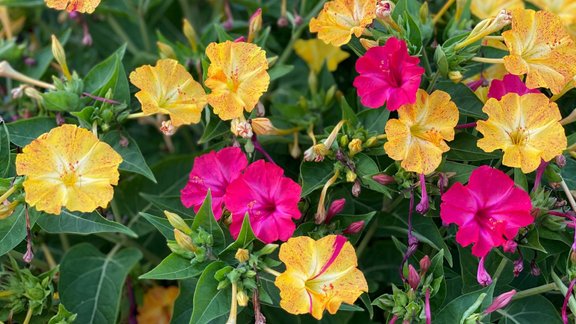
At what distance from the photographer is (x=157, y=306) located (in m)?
1.60

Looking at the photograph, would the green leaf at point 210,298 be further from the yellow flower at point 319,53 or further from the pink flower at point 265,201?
the yellow flower at point 319,53

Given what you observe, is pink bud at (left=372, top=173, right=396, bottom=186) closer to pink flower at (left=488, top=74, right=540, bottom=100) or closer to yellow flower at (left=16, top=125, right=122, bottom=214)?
pink flower at (left=488, top=74, right=540, bottom=100)

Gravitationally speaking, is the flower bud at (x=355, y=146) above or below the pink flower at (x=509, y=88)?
below

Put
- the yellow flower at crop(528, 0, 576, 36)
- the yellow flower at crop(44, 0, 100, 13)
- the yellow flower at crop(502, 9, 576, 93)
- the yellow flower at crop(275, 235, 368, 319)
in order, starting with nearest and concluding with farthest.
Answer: the yellow flower at crop(275, 235, 368, 319), the yellow flower at crop(502, 9, 576, 93), the yellow flower at crop(44, 0, 100, 13), the yellow flower at crop(528, 0, 576, 36)

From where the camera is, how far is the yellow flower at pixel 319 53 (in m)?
1.74

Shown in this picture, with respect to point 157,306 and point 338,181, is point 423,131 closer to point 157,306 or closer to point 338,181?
point 338,181

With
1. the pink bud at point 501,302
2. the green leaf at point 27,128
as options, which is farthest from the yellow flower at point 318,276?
the green leaf at point 27,128

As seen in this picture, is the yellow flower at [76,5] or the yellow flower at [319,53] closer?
the yellow flower at [76,5]

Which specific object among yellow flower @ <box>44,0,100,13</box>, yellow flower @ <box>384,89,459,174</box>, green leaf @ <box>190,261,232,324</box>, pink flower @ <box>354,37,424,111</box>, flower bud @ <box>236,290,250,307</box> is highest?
yellow flower @ <box>44,0,100,13</box>

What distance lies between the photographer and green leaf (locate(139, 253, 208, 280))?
3.89 ft

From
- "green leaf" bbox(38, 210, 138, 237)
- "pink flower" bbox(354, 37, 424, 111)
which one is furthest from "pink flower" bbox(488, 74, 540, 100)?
"green leaf" bbox(38, 210, 138, 237)

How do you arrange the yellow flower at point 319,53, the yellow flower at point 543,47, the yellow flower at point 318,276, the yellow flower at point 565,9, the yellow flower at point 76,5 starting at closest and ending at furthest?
the yellow flower at point 318,276
the yellow flower at point 543,47
the yellow flower at point 76,5
the yellow flower at point 565,9
the yellow flower at point 319,53

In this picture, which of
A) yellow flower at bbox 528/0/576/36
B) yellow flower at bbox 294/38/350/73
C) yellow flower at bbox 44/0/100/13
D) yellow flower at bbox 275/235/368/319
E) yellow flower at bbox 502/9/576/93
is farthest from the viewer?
yellow flower at bbox 294/38/350/73

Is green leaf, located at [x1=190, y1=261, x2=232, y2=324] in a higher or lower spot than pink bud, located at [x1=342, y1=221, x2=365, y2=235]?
lower
